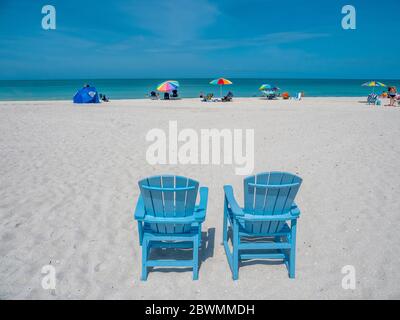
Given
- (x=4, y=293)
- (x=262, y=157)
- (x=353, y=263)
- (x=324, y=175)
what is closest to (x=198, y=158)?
(x=262, y=157)

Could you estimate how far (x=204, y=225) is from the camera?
415cm

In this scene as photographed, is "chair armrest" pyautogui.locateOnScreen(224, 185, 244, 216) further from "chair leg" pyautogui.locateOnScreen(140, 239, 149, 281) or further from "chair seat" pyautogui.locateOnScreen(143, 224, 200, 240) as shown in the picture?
"chair leg" pyautogui.locateOnScreen(140, 239, 149, 281)

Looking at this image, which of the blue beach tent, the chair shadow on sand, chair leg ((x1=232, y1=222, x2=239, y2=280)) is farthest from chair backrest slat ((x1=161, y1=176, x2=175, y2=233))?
the blue beach tent

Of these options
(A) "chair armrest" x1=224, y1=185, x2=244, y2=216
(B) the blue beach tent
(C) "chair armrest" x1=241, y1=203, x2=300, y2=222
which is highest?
(B) the blue beach tent

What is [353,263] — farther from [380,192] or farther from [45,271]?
[45,271]

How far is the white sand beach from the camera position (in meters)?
2.89

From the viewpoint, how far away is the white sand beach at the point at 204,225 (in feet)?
9.47

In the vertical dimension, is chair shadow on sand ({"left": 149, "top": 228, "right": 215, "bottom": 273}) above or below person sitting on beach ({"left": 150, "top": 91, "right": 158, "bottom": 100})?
below

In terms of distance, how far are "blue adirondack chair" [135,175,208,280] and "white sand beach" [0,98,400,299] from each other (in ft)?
0.95

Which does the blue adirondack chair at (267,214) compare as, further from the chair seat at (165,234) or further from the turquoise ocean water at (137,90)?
the turquoise ocean water at (137,90)

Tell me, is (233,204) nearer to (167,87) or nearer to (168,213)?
(168,213)

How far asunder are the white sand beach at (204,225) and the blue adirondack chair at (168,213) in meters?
0.29

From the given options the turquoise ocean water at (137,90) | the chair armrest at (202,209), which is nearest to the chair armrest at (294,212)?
the chair armrest at (202,209)
